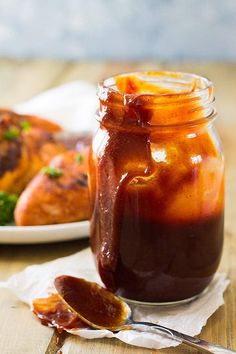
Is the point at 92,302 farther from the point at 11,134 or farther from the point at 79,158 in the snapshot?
the point at 11,134

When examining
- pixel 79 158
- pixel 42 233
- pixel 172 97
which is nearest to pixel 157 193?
pixel 172 97

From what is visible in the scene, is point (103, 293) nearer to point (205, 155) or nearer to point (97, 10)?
point (205, 155)

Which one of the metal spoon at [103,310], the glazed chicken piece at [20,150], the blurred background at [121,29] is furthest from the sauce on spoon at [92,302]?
the blurred background at [121,29]

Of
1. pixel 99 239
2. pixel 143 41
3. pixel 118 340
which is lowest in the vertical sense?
pixel 143 41

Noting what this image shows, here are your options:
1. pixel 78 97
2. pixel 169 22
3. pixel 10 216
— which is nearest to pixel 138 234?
pixel 10 216

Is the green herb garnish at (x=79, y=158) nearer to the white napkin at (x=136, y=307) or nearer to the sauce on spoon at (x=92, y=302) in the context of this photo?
the white napkin at (x=136, y=307)

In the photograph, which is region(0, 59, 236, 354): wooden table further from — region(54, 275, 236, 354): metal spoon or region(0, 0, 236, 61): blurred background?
region(0, 0, 236, 61): blurred background
